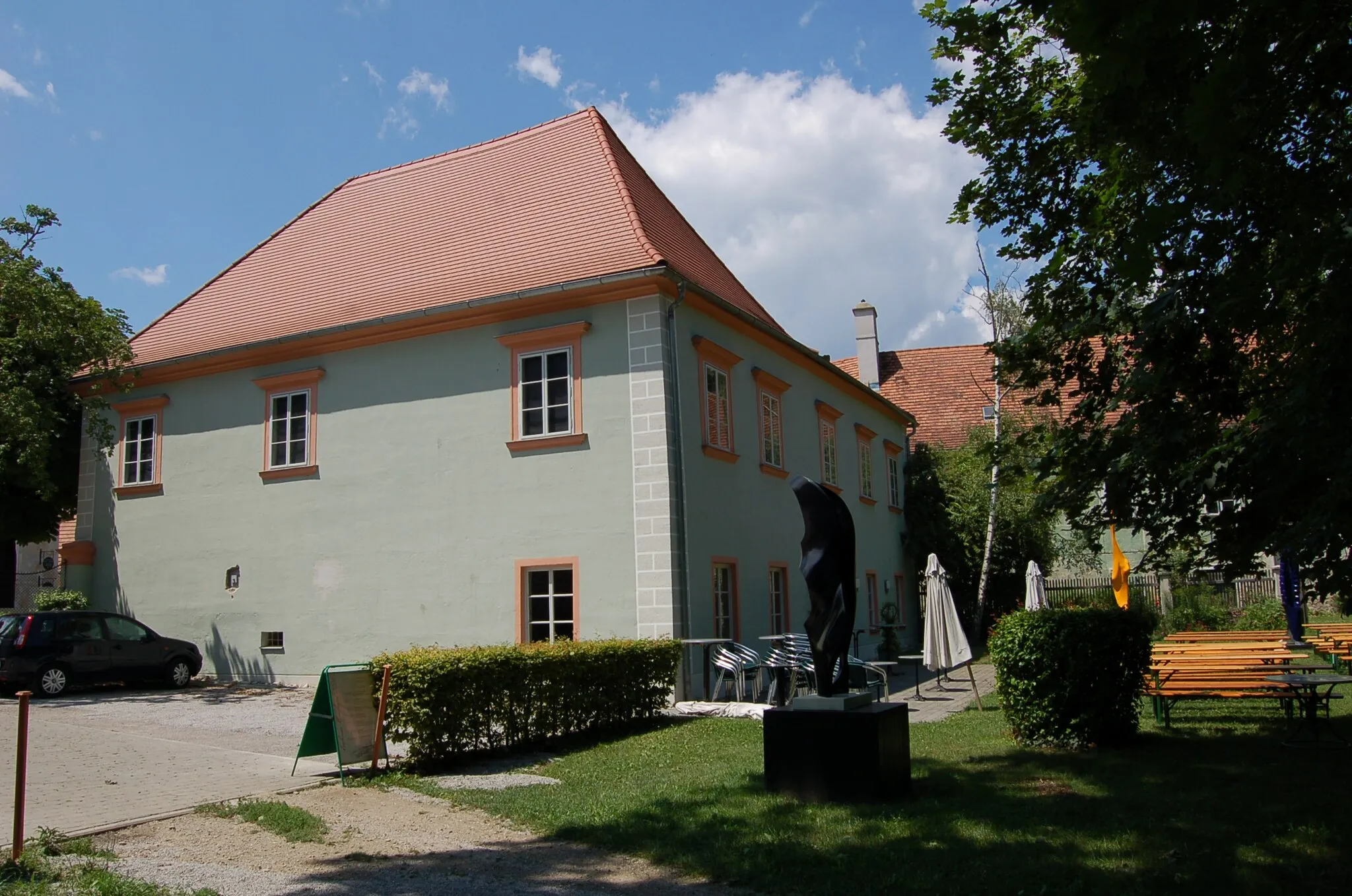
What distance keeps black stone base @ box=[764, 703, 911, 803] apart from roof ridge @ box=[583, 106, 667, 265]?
8152 millimetres

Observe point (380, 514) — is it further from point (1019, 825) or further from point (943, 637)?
point (1019, 825)

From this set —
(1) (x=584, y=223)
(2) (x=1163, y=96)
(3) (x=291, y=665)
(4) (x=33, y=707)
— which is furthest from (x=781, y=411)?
(2) (x=1163, y=96)

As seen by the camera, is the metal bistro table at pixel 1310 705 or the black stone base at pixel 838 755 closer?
the black stone base at pixel 838 755

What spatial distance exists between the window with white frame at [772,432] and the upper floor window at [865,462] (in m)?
5.18

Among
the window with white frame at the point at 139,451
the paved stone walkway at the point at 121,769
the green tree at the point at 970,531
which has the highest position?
the window with white frame at the point at 139,451

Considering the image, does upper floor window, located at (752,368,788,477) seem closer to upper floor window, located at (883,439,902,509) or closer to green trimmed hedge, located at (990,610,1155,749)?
upper floor window, located at (883,439,902,509)

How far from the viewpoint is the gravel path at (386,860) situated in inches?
241

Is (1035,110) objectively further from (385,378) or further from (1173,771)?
(385,378)

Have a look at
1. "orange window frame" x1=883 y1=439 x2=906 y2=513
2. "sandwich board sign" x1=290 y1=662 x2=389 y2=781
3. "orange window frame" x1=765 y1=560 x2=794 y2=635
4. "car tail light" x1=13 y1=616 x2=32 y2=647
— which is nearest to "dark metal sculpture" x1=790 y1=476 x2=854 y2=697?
"sandwich board sign" x1=290 y1=662 x2=389 y2=781

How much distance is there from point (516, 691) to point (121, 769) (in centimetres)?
373

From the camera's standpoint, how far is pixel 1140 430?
8828mm

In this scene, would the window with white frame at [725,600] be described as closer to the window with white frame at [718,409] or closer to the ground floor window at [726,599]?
the ground floor window at [726,599]

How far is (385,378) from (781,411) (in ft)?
23.0

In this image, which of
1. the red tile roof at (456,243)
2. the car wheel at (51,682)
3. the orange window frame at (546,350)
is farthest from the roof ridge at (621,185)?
the car wheel at (51,682)
